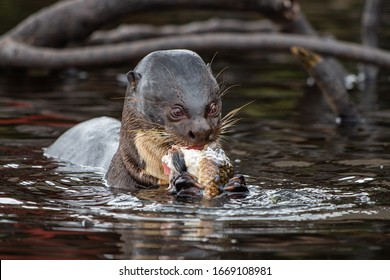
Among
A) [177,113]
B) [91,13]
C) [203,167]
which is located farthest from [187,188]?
[91,13]

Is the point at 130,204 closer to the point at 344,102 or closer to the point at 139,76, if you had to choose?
the point at 139,76

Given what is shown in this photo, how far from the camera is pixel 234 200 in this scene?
6062mm

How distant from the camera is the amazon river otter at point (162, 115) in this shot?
6066mm

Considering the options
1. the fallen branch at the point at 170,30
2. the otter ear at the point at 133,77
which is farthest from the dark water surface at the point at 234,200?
the fallen branch at the point at 170,30

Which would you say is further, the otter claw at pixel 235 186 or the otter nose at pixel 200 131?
the otter claw at pixel 235 186

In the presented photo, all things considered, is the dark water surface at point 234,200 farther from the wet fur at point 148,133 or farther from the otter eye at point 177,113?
the otter eye at point 177,113

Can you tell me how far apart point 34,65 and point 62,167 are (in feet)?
11.2

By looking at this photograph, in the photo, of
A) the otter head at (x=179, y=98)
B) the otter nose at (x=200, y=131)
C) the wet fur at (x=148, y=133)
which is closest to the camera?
the otter nose at (x=200, y=131)

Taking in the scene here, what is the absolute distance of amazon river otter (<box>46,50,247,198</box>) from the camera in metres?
6.07

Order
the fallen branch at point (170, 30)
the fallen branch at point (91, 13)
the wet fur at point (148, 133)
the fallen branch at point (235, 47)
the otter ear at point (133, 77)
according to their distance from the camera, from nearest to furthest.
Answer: the wet fur at point (148, 133)
the otter ear at point (133, 77)
the fallen branch at point (235, 47)
the fallen branch at point (91, 13)
the fallen branch at point (170, 30)

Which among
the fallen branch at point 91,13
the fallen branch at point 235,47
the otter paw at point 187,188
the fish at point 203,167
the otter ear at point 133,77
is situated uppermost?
the fallen branch at point 91,13

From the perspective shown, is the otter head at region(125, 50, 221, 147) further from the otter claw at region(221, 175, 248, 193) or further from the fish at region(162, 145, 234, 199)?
the otter claw at region(221, 175, 248, 193)

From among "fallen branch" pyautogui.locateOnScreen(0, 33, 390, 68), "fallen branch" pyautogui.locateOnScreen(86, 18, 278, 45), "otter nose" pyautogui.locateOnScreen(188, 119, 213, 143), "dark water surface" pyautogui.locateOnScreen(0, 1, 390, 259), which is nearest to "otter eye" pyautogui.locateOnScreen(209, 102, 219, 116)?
"otter nose" pyautogui.locateOnScreen(188, 119, 213, 143)

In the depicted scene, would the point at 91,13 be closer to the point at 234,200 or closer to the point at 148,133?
the point at 148,133
